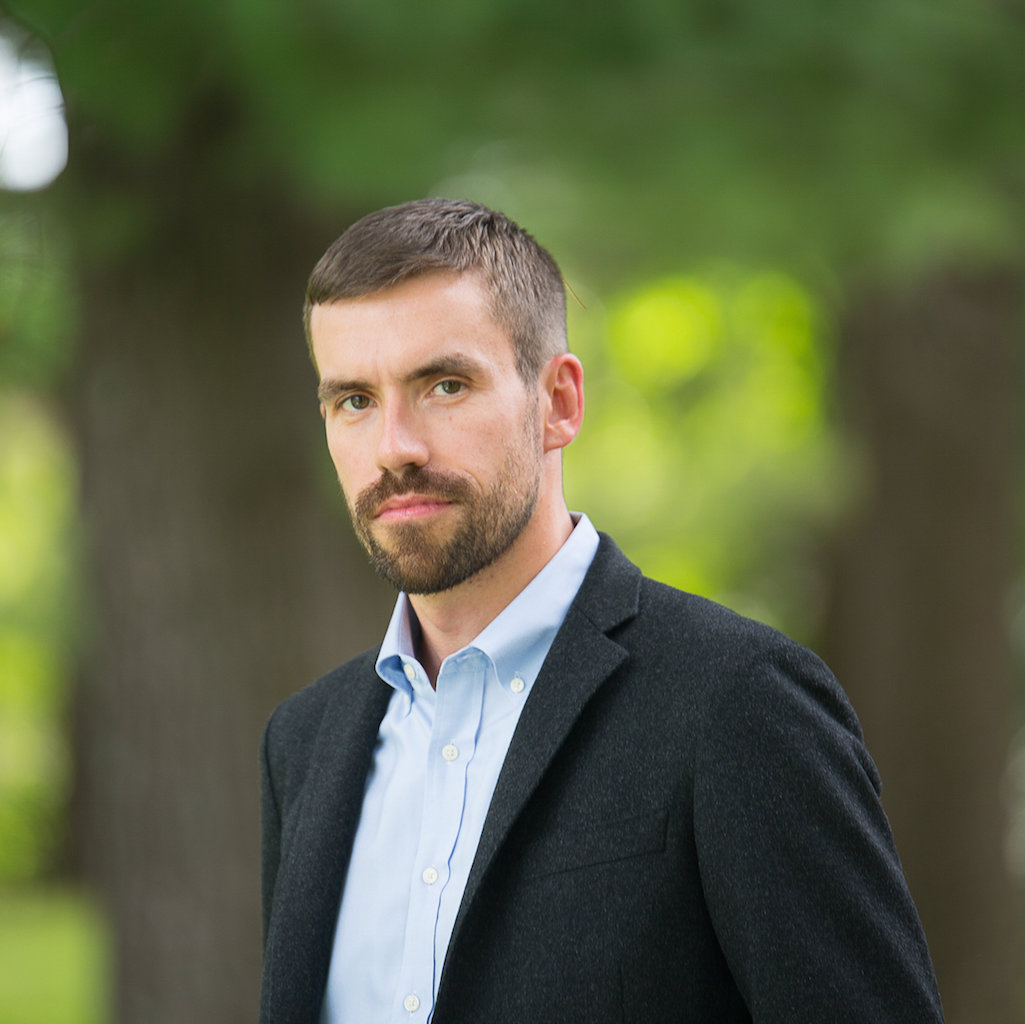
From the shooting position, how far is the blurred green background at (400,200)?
3.40 metres

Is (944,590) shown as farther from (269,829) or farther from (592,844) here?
(592,844)

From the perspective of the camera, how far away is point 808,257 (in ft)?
15.4

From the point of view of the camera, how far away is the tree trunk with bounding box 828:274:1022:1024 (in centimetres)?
670

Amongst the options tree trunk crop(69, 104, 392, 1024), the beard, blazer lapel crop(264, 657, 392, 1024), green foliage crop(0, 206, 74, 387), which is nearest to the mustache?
the beard

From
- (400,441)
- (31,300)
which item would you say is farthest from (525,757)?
(31,300)

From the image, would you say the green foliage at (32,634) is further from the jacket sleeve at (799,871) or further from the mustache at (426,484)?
the jacket sleeve at (799,871)

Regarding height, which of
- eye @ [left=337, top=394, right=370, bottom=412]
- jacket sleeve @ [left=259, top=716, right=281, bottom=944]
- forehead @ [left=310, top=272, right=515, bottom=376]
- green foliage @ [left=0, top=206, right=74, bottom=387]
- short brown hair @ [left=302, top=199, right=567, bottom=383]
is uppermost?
green foliage @ [left=0, top=206, right=74, bottom=387]

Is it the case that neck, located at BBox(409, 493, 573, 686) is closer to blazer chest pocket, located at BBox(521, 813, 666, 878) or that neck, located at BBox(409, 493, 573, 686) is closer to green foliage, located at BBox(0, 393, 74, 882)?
blazer chest pocket, located at BBox(521, 813, 666, 878)

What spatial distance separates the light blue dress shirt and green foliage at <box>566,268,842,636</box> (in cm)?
530

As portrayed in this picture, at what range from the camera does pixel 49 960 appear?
35.6 ft

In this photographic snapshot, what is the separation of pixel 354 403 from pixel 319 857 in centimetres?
73

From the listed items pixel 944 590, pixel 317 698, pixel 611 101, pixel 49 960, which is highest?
pixel 611 101

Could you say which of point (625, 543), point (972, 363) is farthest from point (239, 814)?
point (625, 543)

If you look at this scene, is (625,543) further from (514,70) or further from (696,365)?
(514,70)
